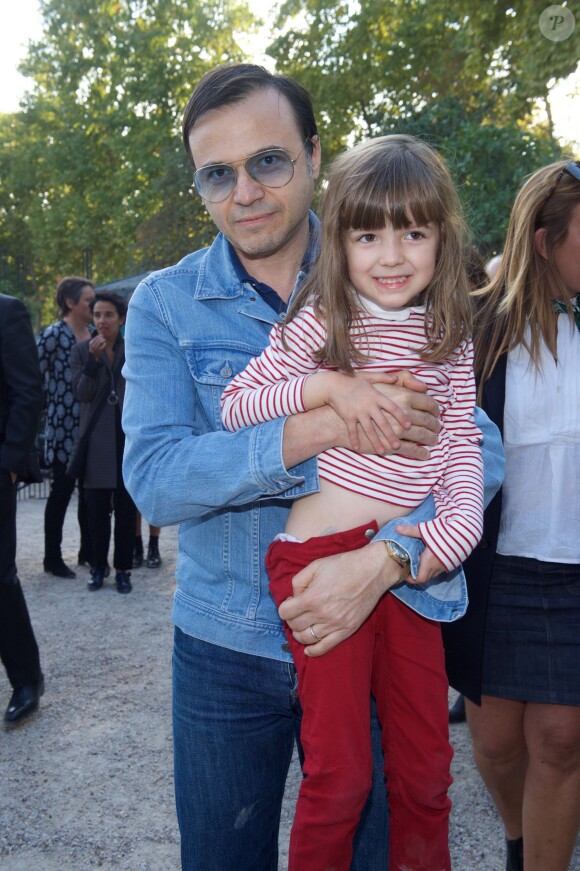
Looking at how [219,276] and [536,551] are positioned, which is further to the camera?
[536,551]

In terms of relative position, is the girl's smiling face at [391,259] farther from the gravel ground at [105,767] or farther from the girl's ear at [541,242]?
the gravel ground at [105,767]

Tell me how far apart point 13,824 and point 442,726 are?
2769mm

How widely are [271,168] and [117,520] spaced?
19.3 ft

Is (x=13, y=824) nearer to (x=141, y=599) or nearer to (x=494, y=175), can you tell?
(x=141, y=599)

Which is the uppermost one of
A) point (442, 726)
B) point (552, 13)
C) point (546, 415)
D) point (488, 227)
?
point (552, 13)

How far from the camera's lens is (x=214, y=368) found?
A: 2023 millimetres

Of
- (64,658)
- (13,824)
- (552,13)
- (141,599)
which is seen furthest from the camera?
(552,13)

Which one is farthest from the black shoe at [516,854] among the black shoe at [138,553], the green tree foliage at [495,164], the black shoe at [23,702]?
the green tree foliage at [495,164]

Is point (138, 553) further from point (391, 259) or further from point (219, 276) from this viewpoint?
point (391, 259)

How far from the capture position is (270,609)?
1.99m

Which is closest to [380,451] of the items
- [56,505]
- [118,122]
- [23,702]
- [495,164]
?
[23,702]

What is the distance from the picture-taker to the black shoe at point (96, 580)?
7.75 meters

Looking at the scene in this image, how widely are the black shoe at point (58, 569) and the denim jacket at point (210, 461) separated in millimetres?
6467

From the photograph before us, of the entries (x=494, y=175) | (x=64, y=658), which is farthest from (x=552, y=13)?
(x=64, y=658)
